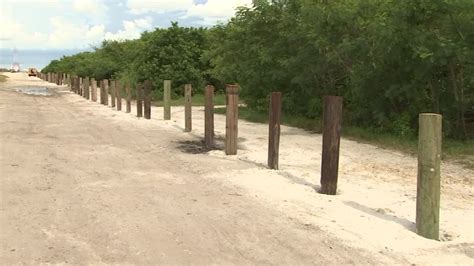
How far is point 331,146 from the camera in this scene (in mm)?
7086

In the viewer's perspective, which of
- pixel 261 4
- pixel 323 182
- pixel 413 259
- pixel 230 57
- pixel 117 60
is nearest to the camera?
pixel 413 259

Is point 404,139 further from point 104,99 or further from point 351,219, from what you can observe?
point 104,99

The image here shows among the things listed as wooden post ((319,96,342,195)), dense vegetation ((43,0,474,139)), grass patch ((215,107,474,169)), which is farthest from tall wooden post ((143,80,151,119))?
wooden post ((319,96,342,195))

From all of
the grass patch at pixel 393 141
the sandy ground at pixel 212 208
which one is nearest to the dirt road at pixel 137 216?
the sandy ground at pixel 212 208

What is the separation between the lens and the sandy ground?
4816 millimetres

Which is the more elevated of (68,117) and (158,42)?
(158,42)

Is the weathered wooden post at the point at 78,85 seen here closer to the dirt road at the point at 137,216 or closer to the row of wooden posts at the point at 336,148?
the row of wooden posts at the point at 336,148

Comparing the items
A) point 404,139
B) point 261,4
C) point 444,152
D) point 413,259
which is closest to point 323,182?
point 413,259

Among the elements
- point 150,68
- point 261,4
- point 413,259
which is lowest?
point 413,259

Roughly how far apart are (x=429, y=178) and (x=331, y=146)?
5.94ft

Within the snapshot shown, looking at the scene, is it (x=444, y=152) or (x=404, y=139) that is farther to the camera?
(x=404, y=139)

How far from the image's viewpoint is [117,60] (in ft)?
170

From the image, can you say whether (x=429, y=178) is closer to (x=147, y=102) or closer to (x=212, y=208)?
(x=212, y=208)

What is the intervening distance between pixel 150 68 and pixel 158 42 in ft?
5.21
